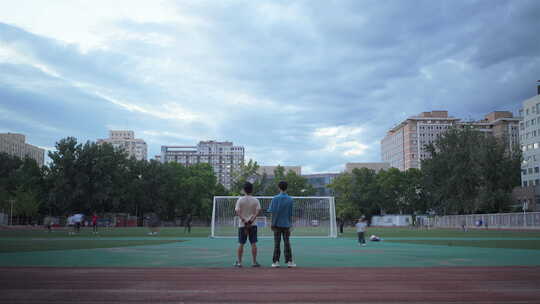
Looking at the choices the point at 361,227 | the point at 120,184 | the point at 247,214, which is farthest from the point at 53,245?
the point at 120,184

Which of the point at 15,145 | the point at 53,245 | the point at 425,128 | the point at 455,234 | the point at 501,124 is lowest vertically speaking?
the point at 455,234

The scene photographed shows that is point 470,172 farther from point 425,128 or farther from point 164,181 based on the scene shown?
point 425,128

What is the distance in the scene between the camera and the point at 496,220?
202 feet

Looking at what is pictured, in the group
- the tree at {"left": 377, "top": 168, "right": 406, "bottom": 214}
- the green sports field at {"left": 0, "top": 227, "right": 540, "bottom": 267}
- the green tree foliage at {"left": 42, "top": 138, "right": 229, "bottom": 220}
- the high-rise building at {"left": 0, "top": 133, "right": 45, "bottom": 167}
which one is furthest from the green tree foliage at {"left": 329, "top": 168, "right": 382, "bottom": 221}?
the high-rise building at {"left": 0, "top": 133, "right": 45, "bottom": 167}

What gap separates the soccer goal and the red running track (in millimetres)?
23249

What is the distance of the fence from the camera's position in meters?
52.5

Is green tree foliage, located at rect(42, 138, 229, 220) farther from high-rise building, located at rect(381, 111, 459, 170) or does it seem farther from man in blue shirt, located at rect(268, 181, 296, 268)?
high-rise building, located at rect(381, 111, 459, 170)

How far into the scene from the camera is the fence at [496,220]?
52500 mm

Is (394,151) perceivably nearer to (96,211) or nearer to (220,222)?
(96,211)

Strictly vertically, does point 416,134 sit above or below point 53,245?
above

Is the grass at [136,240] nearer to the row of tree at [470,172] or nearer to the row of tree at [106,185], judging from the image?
the row of tree at [470,172]

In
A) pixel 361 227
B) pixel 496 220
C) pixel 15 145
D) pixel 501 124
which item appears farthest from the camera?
pixel 15 145

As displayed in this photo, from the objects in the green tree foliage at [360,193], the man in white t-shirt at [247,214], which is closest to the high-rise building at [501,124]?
the green tree foliage at [360,193]

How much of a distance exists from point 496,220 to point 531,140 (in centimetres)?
4415
